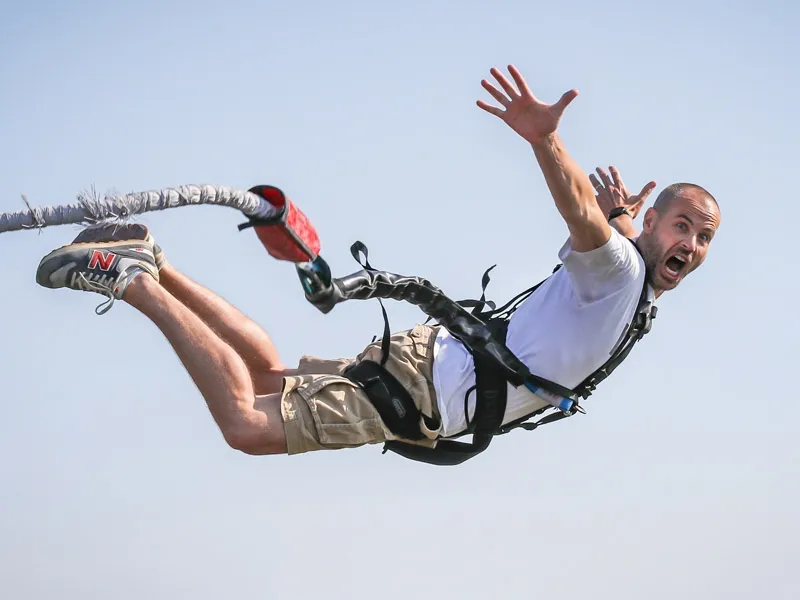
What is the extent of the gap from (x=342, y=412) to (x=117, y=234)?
69.9 inches

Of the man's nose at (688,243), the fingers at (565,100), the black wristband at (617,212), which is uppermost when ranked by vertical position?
the fingers at (565,100)

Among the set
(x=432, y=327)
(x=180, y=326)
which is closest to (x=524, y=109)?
(x=432, y=327)

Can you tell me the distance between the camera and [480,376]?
8391 mm

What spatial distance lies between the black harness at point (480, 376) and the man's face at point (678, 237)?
0.60 feet

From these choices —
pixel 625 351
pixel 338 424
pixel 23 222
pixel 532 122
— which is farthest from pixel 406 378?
pixel 23 222

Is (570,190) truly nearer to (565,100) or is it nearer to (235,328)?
(565,100)

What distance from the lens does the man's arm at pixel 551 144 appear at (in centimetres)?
736

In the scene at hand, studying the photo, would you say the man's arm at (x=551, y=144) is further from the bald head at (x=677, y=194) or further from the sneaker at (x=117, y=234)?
the sneaker at (x=117, y=234)

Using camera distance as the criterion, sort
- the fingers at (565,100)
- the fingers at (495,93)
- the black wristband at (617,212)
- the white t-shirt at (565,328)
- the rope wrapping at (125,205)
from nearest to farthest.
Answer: the rope wrapping at (125,205), the fingers at (565,100), the fingers at (495,93), the white t-shirt at (565,328), the black wristband at (617,212)

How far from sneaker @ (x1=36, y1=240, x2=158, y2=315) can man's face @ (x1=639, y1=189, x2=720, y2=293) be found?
3245 millimetres

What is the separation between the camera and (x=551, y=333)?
27.1 ft

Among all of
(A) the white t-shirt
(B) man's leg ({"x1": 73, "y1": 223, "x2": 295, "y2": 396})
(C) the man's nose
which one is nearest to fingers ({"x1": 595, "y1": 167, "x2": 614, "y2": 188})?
(C) the man's nose

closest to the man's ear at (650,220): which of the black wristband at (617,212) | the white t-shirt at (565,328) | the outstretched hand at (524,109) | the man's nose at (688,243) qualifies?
the man's nose at (688,243)

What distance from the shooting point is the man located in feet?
25.2
